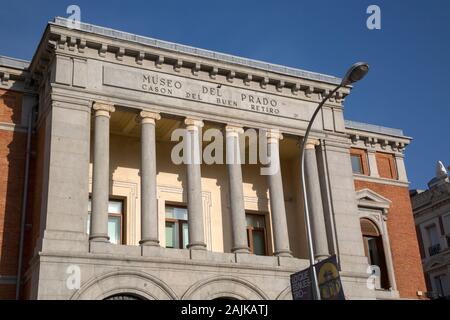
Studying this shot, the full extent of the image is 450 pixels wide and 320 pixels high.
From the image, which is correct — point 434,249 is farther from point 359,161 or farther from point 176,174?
point 176,174

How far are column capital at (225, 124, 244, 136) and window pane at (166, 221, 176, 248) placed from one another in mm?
4666

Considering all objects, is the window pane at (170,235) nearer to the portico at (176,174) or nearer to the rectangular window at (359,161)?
the portico at (176,174)

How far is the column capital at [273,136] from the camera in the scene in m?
28.2

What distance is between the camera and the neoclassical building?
23.0 meters

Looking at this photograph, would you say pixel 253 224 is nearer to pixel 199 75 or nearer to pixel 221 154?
pixel 221 154

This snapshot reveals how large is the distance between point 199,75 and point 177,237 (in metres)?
6.90

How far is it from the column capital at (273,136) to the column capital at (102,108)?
273 inches

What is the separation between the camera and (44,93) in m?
26.0

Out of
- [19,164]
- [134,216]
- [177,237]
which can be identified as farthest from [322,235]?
[19,164]

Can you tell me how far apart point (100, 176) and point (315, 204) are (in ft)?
30.7

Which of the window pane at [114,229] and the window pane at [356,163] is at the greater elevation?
the window pane at [356,163]

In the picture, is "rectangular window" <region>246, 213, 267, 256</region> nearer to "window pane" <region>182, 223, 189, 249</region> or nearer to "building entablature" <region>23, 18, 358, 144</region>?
"window pane" <region>182, 223, 189, 249</region>

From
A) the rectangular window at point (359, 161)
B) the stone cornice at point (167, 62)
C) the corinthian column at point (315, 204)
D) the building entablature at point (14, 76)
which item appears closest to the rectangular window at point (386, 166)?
the rectangular window at point (359, 161)

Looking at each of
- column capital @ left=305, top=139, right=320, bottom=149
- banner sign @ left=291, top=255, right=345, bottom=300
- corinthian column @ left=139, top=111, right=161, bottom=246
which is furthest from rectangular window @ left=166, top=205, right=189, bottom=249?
banner sign @ left=291, top=255, right=345, bottom=300
